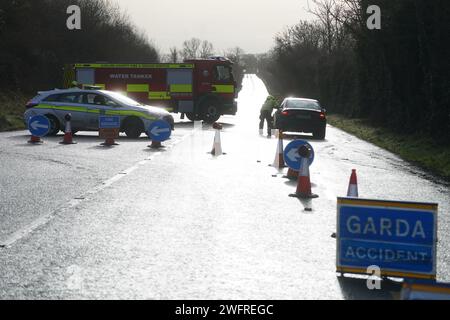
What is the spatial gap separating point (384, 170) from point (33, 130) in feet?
33.6

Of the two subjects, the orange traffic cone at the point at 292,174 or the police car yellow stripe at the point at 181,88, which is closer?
the orange traffic cone at the point at 292,174

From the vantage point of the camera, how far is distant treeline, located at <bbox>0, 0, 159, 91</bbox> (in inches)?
1933

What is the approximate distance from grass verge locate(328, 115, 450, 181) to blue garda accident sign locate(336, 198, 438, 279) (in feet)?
28.5

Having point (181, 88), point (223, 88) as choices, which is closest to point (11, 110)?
point (181, 88)

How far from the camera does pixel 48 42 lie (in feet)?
193

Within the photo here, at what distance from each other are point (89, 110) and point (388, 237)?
17499 mm

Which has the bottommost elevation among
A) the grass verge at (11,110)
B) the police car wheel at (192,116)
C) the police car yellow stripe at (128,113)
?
the police car wheel at (192,116)

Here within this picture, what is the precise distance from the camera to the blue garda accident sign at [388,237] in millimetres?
5625

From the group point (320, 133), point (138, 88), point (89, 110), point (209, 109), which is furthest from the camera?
point (138, 88)

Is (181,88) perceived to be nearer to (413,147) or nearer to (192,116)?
(192,116)

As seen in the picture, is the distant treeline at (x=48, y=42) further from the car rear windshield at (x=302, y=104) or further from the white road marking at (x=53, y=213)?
the white road marking at (x=53, y=213)

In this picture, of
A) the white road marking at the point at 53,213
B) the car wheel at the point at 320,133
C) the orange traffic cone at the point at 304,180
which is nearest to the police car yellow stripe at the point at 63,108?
the car wheel at the point at 320,133

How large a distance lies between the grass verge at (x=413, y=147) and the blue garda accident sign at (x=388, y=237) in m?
8.68
